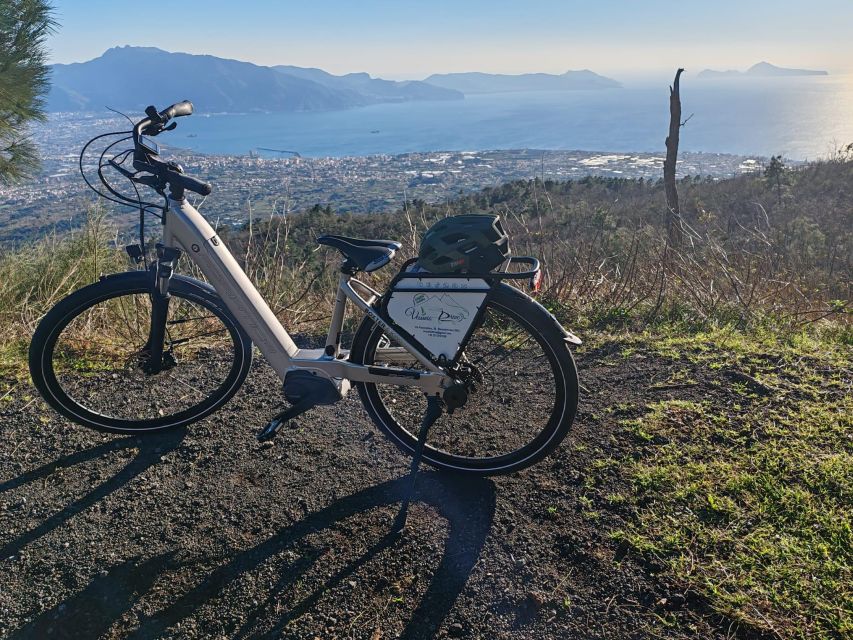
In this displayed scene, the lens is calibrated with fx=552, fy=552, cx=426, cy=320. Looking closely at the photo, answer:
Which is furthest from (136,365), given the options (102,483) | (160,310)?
(102,483)

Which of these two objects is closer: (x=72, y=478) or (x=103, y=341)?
(x=72, y=478)

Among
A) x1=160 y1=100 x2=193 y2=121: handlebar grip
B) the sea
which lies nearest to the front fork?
x1=160 y1=100 x2=193 y2=121: handlebar grip

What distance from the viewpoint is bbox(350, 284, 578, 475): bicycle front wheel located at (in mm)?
2158

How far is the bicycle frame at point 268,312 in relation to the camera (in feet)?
7.68

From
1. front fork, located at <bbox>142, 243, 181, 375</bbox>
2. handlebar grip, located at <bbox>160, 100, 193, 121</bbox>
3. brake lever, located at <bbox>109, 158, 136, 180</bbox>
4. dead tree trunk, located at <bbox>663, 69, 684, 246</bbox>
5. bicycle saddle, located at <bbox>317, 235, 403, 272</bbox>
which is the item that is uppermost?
dead tree trunk, located at <bbox>663, 69, 684, 246</bbox>

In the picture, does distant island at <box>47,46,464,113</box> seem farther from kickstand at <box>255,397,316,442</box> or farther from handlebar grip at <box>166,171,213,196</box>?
kickstand at <box>255,397,316,442</box>

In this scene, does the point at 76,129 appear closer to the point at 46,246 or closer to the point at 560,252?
the point at 46,246

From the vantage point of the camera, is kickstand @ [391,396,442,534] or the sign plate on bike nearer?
the sign plate on bike

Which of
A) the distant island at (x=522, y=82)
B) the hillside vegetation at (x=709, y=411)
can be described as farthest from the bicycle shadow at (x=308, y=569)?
the distant island at (x=522, y=82)

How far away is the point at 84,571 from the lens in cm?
199

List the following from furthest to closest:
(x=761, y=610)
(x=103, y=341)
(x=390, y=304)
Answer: (x=103, y=341) < (x=390, y=304) < (x=761, y=610)

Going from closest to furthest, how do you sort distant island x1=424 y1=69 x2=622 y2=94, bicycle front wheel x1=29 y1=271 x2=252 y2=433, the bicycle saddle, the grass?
the grass → the bicycle saddle → bicycle front wheel x1=29 y1=271 x2=252 y2=433 → distant island x1=424 y1=69 x2=622 y2=94

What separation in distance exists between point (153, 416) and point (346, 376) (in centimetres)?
125

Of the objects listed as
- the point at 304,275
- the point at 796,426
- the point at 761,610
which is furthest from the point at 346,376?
the point at 304,275
